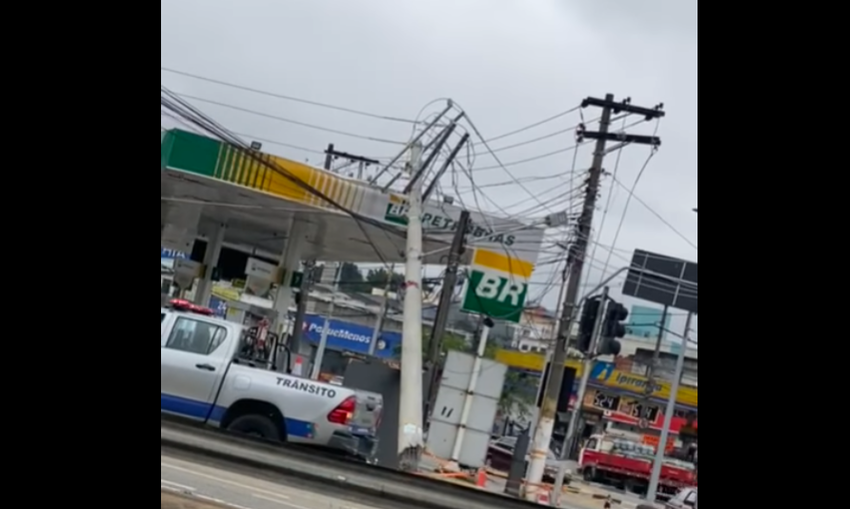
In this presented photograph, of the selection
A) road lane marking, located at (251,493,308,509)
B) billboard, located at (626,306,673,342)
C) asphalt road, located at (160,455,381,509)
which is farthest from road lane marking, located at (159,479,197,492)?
billboard, located at (626,306,673,342)

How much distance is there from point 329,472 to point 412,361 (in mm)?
3344

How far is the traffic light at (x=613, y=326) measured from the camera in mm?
Result: 16516

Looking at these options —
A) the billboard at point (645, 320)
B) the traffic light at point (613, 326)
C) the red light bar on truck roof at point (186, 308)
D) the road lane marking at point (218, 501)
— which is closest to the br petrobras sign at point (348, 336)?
the billboard at point (645, 320)

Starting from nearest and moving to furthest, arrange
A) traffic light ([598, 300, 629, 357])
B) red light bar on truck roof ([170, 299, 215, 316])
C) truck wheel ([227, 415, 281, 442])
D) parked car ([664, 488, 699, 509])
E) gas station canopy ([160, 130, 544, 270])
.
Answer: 1. truck wheel ([227, 415, 281, 442])
2. red light bar on truck roof ([170, 299, 215, 316])
3. parked car ([664, 488, 699, 509])
4. traffic light ([598, 300, 629, 357])
5. gas station canopy ([160, 130, 544, 270])

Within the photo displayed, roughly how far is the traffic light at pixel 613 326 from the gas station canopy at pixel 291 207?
4721 mm

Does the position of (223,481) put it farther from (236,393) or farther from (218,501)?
(236,393)

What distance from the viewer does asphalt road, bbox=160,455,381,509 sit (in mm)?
8789

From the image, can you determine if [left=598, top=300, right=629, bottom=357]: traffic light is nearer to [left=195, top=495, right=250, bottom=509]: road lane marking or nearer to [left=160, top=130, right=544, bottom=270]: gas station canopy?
[left=160, top=130, right=544, bottom=270]: gas station canopy

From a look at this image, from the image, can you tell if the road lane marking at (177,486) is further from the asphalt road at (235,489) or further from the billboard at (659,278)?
the billboard at (659,278)

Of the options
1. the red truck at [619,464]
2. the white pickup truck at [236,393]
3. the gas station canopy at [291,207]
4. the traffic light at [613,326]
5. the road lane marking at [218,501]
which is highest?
the gas station canopy at [291,207]

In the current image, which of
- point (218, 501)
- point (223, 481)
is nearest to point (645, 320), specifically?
point (223, 481)

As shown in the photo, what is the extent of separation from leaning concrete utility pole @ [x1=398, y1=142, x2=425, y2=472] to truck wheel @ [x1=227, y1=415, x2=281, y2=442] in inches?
70.3
